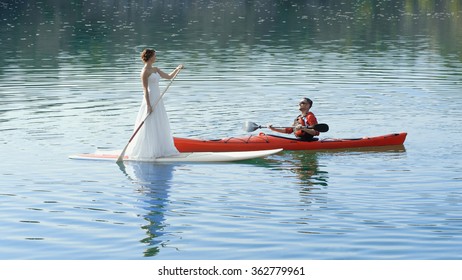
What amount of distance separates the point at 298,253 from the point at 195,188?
448cm

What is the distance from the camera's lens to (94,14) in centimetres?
7750

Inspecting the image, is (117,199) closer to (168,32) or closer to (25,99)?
(25,99)

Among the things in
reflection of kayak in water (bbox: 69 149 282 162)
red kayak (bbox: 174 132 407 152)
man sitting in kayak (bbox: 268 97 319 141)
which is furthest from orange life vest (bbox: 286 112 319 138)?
reflection of kayak in water (bbox: 69 149 282 162)

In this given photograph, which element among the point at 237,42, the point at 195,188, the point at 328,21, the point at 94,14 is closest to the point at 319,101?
the point at 195,188

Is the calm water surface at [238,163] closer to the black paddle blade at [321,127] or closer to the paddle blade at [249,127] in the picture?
the black paddle blade at [321,127]

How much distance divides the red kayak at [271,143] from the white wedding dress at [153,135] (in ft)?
1.96

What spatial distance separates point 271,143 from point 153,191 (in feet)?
12.6

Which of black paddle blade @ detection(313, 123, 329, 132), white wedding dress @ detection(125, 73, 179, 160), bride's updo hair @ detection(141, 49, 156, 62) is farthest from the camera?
black paddle blade @ detection(313, 123, 329, 132)

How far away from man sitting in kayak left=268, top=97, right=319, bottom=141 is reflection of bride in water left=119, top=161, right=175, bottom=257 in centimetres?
A: 266

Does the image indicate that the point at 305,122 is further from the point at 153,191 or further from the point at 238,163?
the point at 153,191

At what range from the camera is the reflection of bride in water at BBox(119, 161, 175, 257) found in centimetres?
1363

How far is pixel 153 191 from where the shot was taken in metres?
16.8

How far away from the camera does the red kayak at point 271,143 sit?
64.8ft

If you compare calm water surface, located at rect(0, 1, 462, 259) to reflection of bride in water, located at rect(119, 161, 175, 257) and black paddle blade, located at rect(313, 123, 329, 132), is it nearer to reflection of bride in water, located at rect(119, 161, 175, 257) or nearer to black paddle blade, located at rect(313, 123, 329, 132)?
reflection of bride in water, located at rect(119, 161, 175, 257)
